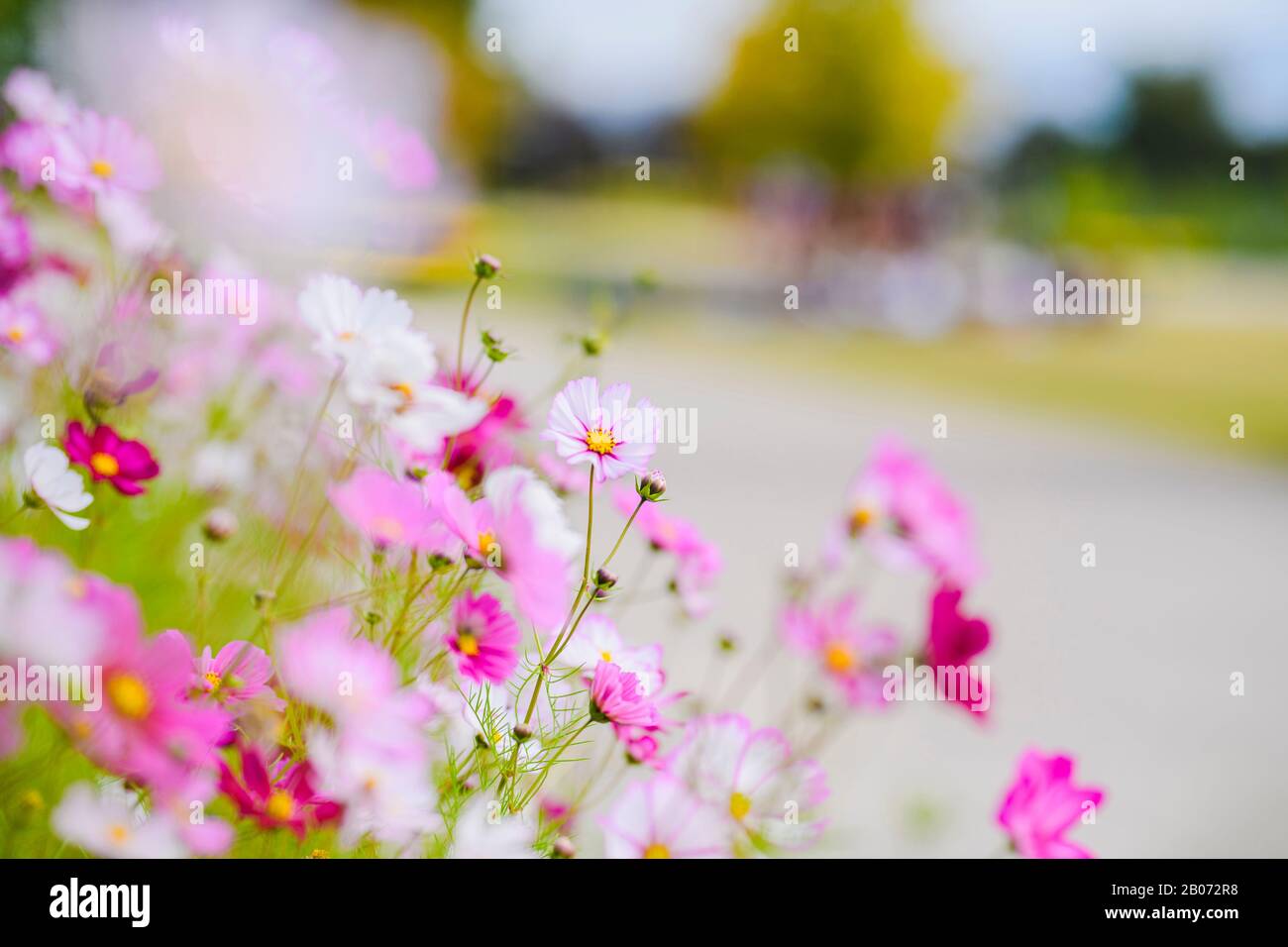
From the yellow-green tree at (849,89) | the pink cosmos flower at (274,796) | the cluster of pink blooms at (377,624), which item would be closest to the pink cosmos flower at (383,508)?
the cluster of pink blooms at (377,624)

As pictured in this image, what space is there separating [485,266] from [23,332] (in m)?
0.26

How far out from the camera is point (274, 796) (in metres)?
0.46

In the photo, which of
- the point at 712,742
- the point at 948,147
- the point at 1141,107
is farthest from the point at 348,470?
the point at 1141,107

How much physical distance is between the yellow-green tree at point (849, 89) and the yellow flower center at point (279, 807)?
40.6ft

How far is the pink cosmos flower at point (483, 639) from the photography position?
1.55 ft

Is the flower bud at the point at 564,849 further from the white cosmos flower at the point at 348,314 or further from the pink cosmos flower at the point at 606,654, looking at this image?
the white cosmos flower at the point at 348,314

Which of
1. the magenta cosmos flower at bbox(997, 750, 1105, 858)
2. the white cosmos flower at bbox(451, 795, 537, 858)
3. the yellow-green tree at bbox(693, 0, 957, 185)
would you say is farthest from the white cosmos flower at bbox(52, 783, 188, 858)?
the yellow-green tree at bbox(693, 0, 957, 185)

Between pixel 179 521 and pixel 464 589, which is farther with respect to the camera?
pixel 179 521

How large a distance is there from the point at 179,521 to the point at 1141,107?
864 inches

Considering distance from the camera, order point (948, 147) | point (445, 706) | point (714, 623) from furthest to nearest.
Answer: point (948, 147), point (714, 623), point (445, 706)

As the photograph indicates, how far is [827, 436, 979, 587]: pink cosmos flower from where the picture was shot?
88cm

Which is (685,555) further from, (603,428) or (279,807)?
(279,807)
